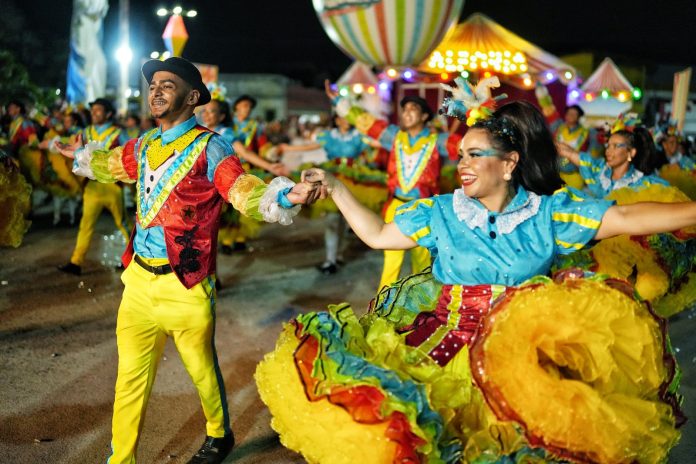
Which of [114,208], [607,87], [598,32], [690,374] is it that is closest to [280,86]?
[598,32]

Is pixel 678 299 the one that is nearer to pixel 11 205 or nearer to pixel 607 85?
pixel 11 205

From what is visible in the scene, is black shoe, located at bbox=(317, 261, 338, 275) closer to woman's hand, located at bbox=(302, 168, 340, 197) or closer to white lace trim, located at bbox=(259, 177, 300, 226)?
white lace trim, located at bbox=(259, 177, 300, 226)

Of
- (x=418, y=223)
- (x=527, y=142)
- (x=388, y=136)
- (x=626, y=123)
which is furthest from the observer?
(x=388, y=136)

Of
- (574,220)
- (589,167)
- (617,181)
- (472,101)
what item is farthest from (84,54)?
(574,220)

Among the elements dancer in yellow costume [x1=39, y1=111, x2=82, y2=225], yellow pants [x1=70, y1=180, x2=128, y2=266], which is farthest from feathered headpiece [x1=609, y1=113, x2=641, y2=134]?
dancer in yellow costume [x1=39, y1=111, x2=82, y2=225]

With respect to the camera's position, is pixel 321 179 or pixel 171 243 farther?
pixel 171 243

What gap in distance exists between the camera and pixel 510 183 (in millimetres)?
3221

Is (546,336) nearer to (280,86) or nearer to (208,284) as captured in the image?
(208,284)

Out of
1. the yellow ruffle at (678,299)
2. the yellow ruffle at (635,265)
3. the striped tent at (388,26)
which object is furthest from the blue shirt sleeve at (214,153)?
the striped tent at (388,26)

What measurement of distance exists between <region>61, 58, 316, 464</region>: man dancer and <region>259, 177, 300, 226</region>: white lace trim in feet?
0.53

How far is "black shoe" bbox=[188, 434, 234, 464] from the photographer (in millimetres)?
4027

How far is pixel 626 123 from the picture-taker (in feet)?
21.0

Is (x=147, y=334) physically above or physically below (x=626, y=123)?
below

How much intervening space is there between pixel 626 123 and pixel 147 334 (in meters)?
4.77
